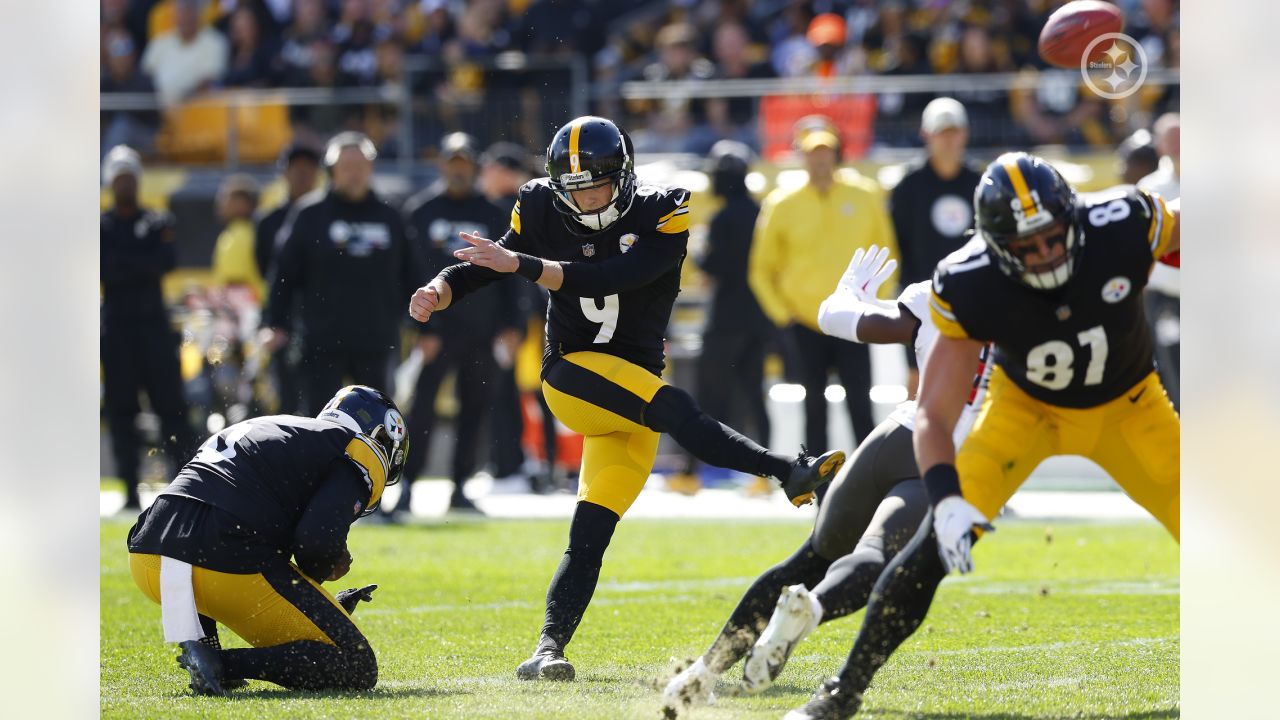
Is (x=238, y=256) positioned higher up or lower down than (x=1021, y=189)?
lower down

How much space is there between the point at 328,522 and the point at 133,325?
5.35 metres

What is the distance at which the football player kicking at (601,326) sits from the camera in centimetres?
493

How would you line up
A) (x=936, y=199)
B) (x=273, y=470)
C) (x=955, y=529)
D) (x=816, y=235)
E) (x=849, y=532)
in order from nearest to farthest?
(x=955, y=529), (x=849, y=532), (x=273, y=470), (x=936, y=199), (x=816, y=235)

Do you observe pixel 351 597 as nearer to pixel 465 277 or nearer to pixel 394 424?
pixel 394 424

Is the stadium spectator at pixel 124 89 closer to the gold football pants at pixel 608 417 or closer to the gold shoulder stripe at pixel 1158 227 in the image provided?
the gold football pants at pixel 608 417

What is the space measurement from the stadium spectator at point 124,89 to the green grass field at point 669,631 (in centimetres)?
652

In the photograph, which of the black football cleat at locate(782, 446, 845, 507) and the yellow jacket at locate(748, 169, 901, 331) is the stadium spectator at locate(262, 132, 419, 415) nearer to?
the yellow jacket at locate(748, 169, 901, 331)

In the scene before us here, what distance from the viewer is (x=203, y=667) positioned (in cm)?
463

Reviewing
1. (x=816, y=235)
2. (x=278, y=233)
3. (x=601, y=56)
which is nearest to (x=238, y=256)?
(x=278, y=233)
